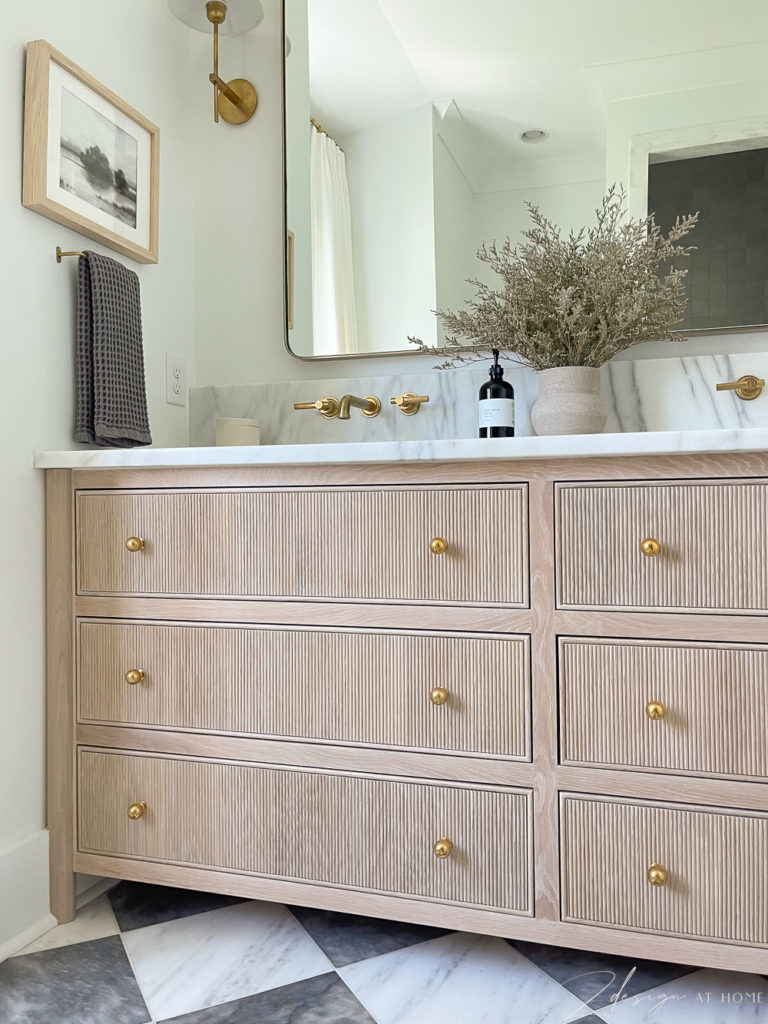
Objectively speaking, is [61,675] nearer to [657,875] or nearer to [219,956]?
[219,956]

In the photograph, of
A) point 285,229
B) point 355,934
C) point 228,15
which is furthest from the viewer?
point 285,229

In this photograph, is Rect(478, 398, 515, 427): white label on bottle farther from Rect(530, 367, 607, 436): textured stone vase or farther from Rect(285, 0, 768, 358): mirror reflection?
Rect(285, 0, 768, 358): mirror reflection

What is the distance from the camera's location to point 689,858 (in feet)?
3.81

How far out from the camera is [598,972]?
4.19 feet

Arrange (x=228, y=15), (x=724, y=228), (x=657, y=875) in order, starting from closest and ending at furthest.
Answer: (x=657, y=875) → (x=724, y=228) → (x=228, y=15)

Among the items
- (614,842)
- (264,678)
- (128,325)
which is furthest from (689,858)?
(128,325)

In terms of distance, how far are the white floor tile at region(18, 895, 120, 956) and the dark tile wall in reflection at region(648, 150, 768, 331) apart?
164 cm

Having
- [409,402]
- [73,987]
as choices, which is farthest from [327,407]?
[73,987]

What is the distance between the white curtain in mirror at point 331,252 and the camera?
→ 1.88 m

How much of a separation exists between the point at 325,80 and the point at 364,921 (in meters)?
1.83

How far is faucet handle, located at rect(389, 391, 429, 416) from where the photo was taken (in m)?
1.78

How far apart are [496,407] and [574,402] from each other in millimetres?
150

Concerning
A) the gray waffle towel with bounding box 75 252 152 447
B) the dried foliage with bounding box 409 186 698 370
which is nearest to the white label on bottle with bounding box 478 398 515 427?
the dried foliage with bounding box 409 186 698 370

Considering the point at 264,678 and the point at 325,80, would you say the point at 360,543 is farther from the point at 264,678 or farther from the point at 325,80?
the point at 325,80
